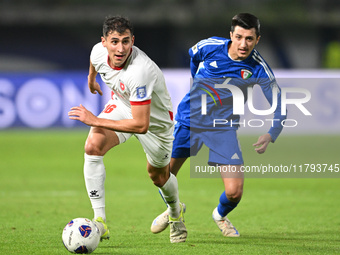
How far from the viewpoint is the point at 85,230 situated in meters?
4.98

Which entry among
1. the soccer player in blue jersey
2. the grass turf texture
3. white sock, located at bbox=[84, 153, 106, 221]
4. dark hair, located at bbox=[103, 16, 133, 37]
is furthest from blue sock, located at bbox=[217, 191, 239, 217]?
dark hair, located at bbox=[103, 16, 133, 37]

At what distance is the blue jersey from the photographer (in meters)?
6.08

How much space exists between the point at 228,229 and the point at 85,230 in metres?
1.79

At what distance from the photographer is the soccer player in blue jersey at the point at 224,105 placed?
5.99m

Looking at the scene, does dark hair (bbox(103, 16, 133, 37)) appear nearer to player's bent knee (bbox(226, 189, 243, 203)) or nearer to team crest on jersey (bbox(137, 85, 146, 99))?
team crest on jersey (bbox(137, 85, 146, 99))

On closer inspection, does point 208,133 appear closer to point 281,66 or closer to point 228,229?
point 228,229

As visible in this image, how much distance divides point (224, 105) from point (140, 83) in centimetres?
147

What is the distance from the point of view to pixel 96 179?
5.40 metres

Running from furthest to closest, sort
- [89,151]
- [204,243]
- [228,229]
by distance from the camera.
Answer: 1. [228,229]
2. [204,243]
3. [89,151]

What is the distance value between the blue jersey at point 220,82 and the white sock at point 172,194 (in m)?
0.75

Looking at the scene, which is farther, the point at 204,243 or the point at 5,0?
the point at 5,0

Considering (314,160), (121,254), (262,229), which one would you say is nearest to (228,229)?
(262,229)

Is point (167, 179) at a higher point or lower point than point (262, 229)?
higher

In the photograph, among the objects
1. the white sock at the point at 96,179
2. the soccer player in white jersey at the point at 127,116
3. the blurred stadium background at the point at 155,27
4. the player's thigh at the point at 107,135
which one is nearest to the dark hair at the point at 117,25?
the soccer player in white jersey at the point at 127,116
